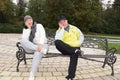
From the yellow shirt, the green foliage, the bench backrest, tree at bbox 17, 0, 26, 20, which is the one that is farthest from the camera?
tree at bbox 17, 0, 26, 20

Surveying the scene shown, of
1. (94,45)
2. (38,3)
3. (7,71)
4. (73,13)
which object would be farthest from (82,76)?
(38,3)

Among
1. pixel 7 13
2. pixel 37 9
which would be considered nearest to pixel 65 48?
pixel 7 13

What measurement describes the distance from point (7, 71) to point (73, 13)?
94.4ft

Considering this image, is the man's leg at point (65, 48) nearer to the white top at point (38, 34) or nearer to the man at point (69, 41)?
the man at point (69, 41)

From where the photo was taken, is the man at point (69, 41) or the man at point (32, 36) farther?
the man at point (32, 36)

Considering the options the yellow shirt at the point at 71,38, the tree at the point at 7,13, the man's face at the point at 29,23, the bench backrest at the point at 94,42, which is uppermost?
the tree at the point at 7,13

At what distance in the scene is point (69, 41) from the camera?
20.0ft

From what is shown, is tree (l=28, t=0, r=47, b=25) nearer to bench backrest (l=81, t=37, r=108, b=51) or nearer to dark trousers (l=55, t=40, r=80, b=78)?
bench backrest (l=81, t=37, r=108, b=51)

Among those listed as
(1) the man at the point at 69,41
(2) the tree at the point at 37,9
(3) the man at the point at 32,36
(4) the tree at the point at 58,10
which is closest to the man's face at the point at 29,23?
(3) the man at the point at 32,36

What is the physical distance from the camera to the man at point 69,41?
5816mm

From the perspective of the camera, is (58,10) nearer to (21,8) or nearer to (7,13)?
(7,13)

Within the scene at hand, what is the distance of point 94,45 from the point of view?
8.85 m

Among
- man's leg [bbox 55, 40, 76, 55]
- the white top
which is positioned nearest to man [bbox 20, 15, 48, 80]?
the white top

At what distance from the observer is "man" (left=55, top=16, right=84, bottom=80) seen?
19.1 ft
